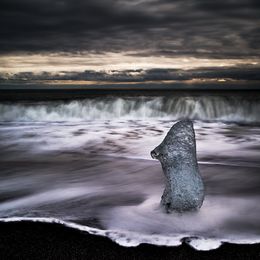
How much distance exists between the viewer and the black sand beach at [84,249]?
3.62 meters

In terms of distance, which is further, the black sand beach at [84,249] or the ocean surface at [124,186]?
the ocean surface at [124,186]

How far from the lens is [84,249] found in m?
3.74

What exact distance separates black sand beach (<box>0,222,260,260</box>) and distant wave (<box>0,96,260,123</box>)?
18.1 metres

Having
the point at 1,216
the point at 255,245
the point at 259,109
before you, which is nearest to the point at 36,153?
the point at 1,216

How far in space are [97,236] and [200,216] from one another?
1261 millimetres

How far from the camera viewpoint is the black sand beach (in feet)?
Answer: 11.9

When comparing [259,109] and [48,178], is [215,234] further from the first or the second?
[259,109]

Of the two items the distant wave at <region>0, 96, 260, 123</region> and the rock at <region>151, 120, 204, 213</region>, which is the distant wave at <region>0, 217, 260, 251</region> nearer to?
the rock at <region>151, 120, 204, 213</region>

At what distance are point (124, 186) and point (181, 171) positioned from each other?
1.96 metres

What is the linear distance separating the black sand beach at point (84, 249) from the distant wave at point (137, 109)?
1814cm

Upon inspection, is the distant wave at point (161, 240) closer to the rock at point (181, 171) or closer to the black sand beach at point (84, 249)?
the black sand beach at point (84, 249)

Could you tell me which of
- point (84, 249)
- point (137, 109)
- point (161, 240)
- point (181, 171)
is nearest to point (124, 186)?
point (181, 171)

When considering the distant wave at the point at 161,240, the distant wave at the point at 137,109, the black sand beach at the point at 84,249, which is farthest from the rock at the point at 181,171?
the distant wave at the point at 137,109

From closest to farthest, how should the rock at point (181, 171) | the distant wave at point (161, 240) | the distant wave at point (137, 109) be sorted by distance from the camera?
1. the distant wave at point (161, 240)
2. the rock at point (181, 171)
3. the distant wave at point (137, 109)
